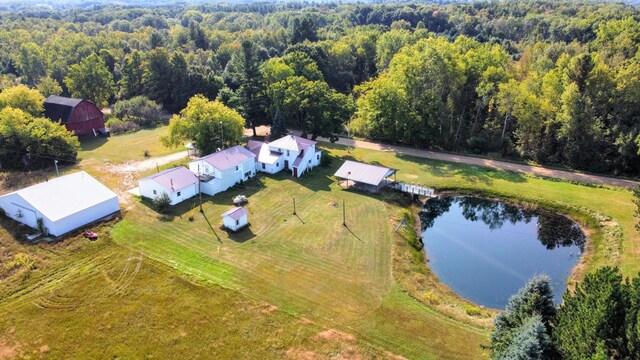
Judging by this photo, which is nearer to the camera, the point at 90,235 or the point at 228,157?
the point at 90,235

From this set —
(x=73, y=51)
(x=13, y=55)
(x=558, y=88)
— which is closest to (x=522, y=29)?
(x=558, y=88)

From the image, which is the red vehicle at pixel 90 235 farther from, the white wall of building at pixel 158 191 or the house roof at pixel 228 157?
the house roof at pixel 228 157

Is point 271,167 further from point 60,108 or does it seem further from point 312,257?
point 60,108

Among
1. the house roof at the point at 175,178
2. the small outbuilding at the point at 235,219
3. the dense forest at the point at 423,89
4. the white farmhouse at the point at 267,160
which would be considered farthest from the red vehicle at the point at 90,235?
the dense forest at the point at 423,89

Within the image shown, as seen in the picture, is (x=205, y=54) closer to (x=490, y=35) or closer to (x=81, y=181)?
(x=81, y=181)

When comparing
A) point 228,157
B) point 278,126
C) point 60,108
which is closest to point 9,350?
point 228,157

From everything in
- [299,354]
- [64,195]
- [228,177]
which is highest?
[64,195]
